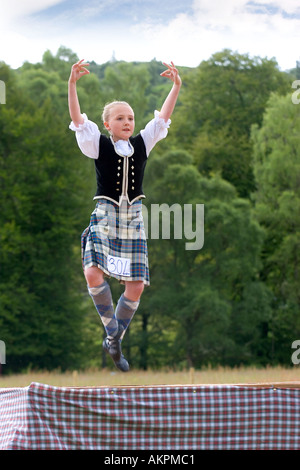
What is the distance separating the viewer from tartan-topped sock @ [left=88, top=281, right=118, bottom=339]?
514cm

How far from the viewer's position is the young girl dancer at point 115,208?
200 inches

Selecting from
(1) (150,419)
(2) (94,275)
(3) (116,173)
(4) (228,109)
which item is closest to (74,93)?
(3) (116,173)

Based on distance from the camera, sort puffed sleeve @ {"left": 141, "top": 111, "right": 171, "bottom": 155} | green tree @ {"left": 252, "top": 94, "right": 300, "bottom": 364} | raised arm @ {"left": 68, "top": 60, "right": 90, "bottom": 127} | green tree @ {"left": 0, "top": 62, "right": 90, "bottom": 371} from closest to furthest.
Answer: raised arm @ {"left": 68, "top": 60, "right": 90, "bottom": 127} → puffed sleeve @ {"left": 141, "top": 111, "right": 171, "bottom": 155} → green tree @ {"left": 0, "top": 62, "right": 90, "bottom": 371} → green tree @ {"left": 252, "top": 94, "right": 300, "bottom": 364}

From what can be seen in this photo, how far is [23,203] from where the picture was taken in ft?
96.5

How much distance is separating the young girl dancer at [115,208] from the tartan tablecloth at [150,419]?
50.5 inches

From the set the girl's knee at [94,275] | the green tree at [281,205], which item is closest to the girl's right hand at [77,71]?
the girl's knee at [94,275]

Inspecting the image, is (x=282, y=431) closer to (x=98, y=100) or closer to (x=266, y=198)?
(x=266, y=198)

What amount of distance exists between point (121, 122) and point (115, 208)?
59 cm

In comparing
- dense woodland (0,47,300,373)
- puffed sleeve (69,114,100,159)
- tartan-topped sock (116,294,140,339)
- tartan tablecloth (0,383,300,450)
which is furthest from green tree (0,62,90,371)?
tartan tablecloth (0,383,300,450)

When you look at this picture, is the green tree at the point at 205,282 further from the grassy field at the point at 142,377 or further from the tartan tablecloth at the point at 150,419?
the tartan tablecloth at the point at 150,419

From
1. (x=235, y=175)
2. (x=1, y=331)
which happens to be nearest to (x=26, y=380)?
(x=1, y=331)

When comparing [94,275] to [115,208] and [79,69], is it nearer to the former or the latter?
[115,208]

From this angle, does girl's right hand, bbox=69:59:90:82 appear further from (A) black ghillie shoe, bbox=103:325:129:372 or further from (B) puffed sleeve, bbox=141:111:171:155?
(A) black ghillie shoe, bbox=103:325:129:372

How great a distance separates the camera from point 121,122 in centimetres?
520
